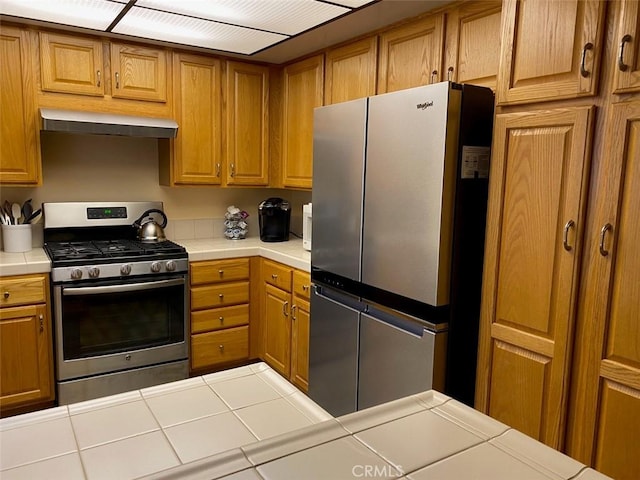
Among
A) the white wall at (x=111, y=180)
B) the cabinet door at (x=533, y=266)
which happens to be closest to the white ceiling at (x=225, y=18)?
the white wall at (x=111, y=180)

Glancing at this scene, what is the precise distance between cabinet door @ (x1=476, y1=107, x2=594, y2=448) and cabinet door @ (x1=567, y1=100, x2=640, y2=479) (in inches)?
2.0

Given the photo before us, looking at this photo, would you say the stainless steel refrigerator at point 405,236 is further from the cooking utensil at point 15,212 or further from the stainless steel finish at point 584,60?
the cooking utensil at point 15,212

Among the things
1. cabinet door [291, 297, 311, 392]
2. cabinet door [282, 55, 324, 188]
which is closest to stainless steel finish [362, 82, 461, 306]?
cabinet door [291, 297, 311, 392]

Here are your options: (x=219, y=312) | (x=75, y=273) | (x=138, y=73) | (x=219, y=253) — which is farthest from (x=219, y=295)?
(x=138, y=73)

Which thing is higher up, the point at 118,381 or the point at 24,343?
the point at 24,343

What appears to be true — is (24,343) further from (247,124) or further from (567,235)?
(567,235)

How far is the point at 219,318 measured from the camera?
3.15 metres

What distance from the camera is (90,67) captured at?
2871mm

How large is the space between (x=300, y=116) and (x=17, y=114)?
166 cm

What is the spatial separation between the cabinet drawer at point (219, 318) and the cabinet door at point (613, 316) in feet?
7.08

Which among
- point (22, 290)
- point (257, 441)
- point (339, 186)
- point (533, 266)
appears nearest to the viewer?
point (257, 441)

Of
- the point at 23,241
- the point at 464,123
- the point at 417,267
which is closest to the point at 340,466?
the point at 417,267

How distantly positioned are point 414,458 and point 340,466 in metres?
0.10

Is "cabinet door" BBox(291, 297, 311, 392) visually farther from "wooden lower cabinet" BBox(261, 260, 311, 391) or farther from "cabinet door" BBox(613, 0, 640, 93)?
"cabinet door" BBox(613, 0, 640, 93)
